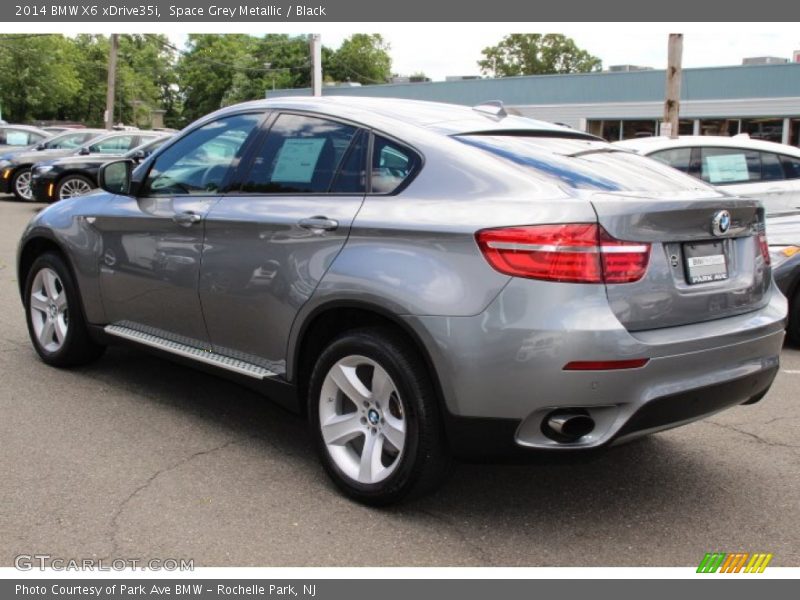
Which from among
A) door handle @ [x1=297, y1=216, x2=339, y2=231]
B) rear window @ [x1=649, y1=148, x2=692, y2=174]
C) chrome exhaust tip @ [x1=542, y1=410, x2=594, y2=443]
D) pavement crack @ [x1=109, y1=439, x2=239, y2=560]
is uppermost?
rear window @ [x1=649, y1=148, x2=692, y2=174]

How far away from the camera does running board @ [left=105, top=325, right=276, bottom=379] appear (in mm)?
4262

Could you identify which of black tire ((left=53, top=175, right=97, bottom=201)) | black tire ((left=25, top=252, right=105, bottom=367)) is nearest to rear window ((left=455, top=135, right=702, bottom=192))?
black tire ((left=25, top=252, right=105, bottom=367))

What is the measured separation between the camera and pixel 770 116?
31.9 meters

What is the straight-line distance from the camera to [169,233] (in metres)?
4.75

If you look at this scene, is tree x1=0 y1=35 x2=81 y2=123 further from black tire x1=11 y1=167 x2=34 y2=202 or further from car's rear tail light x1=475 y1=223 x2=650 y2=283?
car's rear tail light x1=475 y1=223 x2=650 y2=283

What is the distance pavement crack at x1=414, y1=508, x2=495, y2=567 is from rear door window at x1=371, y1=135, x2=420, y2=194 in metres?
1.39

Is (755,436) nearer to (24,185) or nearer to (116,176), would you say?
(116,176)

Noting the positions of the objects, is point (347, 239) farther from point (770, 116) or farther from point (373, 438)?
point (770, 116)

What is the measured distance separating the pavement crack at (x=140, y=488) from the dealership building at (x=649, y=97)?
3001cm

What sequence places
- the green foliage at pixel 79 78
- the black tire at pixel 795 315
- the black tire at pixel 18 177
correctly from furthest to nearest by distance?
1. the green foliage at pixel 79 78
2. the black tire at pixel 18 177
3. the black tire at pixel 795 315

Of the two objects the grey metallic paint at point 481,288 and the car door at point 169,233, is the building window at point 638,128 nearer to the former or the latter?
the car door at point 169,233

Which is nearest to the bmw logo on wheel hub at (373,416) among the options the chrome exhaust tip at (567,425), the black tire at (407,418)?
the black tire at (407,418)

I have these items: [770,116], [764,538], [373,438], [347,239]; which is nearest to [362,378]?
[373,438]

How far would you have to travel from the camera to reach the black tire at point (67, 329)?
5539 millimetres
